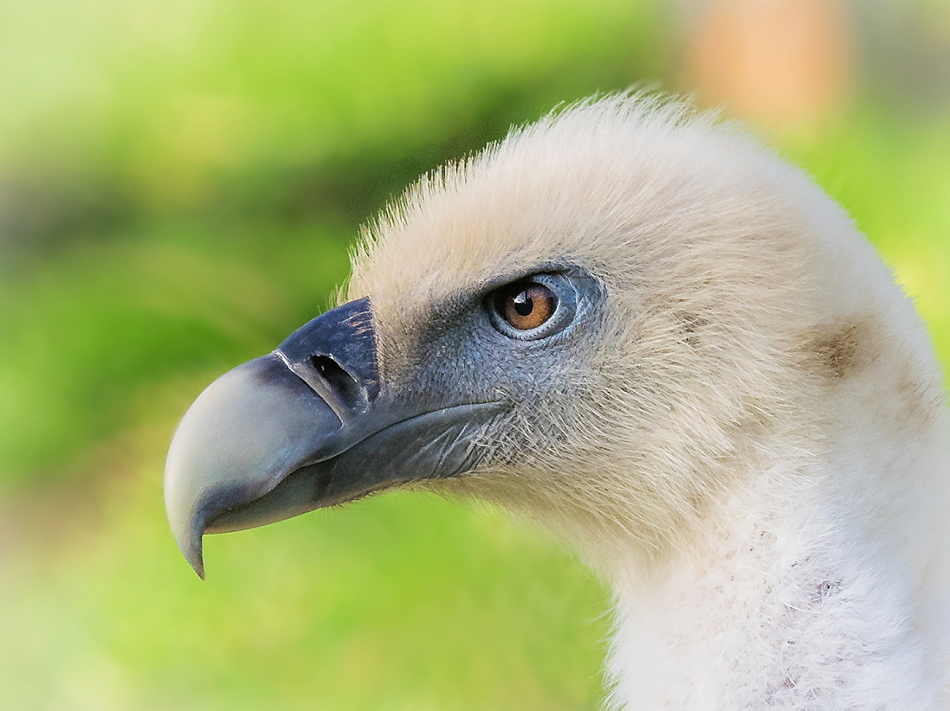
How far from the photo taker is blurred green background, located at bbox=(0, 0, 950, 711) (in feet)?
6.98

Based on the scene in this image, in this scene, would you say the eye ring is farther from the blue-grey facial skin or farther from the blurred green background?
the blurred green background

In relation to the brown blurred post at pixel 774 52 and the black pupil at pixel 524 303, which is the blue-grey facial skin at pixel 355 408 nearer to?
the black pupil at pixel 524 303

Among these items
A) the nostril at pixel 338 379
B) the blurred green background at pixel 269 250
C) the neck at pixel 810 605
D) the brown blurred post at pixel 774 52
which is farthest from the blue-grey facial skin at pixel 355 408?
the brown blurred post at pixel 774 52

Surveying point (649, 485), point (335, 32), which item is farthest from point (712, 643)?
point (335, 32)

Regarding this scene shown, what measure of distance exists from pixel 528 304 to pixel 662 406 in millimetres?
142

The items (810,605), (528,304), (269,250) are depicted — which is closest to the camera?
(810,605)

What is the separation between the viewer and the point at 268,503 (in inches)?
33.6

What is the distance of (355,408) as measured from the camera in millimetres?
875

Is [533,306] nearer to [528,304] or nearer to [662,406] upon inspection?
[528,304]

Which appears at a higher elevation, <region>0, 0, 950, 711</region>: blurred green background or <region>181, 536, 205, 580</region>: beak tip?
<region>0, 0, 950, 711</region>: blurred green background

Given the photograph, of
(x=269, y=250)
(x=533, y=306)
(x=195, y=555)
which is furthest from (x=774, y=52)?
(x=195, y=555)

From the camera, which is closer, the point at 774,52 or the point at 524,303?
the point at 524,303

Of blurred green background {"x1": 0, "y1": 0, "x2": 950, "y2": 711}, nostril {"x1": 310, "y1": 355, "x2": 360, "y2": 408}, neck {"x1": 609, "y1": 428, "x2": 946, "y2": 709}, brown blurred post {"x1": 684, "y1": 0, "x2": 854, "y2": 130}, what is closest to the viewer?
neck {"x1": 609, "y1": 428, "x2": 946, "y2": 709}

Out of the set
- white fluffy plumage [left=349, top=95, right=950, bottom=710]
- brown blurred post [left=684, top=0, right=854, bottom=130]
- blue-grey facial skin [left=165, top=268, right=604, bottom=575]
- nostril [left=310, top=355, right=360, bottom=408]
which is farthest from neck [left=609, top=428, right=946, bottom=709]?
brown blurred post [left=684, top=0, right=854, bottom=130]
